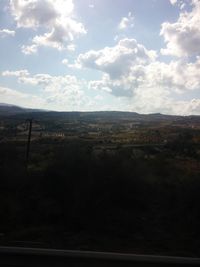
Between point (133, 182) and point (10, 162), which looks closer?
point (133, 182)

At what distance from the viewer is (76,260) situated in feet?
22.3

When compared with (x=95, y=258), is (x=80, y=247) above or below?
below

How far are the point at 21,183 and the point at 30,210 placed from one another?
249 cm

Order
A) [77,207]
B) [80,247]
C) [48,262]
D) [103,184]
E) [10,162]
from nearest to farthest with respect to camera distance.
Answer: [48,262], [80,247], [77,207], [103,184], [10,162]

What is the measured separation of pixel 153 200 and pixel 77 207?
10.9ft

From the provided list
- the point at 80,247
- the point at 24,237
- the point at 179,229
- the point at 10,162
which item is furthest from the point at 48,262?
the point at 10,162

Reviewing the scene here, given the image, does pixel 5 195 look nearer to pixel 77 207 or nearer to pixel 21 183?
pixel 21 183

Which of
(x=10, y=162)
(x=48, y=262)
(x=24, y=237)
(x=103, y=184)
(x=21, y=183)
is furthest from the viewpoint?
(x=10, y=162)

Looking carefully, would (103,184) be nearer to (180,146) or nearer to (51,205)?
(51,205)

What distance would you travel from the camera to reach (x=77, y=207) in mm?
14297

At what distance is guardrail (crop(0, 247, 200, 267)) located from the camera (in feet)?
22.2

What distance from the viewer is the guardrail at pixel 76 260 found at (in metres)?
6.76

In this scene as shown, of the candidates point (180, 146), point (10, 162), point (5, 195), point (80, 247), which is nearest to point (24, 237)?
point (80, 247)

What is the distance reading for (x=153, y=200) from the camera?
16.0 metres
